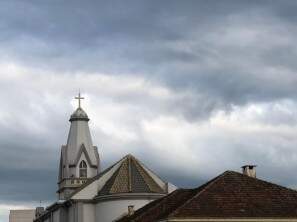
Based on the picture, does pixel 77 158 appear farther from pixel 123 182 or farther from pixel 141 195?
pixel 141 195

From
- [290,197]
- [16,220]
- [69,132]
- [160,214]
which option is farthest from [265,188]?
[16,220]

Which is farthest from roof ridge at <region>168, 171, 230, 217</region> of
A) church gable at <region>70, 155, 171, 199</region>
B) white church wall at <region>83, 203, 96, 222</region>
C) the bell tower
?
the bell tower

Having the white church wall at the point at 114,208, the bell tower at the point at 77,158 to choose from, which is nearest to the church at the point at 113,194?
the white church wall at the point at 114,208

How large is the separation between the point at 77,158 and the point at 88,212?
86.2 feet

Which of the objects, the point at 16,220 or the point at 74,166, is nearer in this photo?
the point at 74,166

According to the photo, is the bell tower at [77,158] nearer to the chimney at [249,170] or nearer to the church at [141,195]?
the church at [141,195]

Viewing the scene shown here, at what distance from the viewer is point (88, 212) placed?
317 ft

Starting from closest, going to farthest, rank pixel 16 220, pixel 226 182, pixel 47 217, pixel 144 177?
pixel 226 182 → pixel 144 177 → pixel 47 217 → pixel 16 220

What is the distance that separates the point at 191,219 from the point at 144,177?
41.2 metres

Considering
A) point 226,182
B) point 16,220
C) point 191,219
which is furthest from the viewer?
point 16,220

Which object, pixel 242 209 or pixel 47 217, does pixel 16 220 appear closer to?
pixel 47 217

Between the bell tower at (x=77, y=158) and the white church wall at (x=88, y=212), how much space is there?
23.5 metres

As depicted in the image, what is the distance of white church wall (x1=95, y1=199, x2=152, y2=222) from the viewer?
302ft

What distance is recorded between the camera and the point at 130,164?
9881 cm
